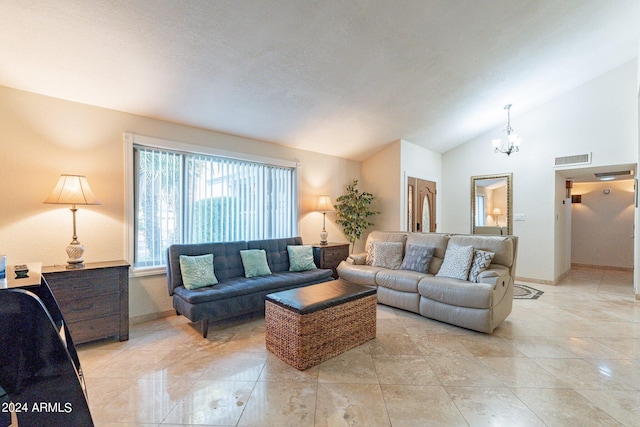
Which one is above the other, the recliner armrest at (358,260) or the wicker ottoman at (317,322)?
the recliner armrest at (358,260)

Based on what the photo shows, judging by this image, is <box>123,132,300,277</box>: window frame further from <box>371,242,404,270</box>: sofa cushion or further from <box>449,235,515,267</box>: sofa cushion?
<box>449,235,515,267</box>: sofa cushion

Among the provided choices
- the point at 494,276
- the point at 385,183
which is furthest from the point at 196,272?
the point at 385,183

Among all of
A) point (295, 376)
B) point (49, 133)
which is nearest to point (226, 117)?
point (49, 133)

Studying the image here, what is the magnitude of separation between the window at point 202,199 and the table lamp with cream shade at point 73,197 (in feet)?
1.85

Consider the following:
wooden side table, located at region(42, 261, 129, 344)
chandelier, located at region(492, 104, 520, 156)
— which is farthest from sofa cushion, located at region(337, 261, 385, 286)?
chandelier, located at region(492, 104, 520, 156)

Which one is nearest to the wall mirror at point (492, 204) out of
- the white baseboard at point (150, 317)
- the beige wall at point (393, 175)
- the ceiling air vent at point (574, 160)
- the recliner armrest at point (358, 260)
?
the ceiling air vent at point (574, 160)

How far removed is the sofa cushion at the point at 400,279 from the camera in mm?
3415

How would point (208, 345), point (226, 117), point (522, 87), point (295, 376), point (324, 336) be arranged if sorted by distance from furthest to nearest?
point (522, 87)
point (226, 117)
point (208, 345)
point (324, 336)
point (295, 376)

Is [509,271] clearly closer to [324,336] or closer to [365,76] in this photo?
[324,336]

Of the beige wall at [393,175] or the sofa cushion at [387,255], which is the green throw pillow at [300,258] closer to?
the sofa cushion at [387,255]

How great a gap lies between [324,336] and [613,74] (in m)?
6.09

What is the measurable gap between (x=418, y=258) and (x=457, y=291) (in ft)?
2.76

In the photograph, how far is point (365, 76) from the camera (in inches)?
127

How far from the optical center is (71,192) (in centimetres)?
251
